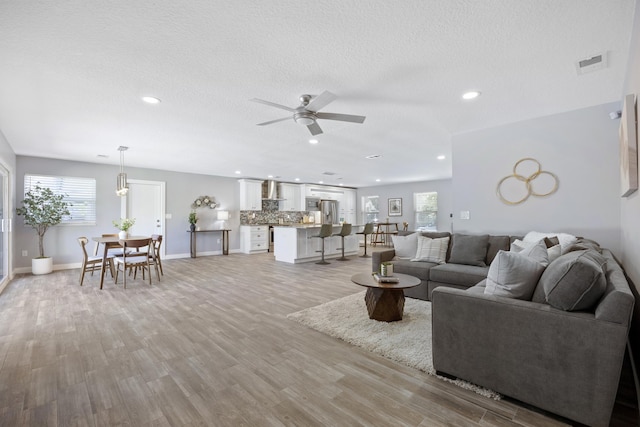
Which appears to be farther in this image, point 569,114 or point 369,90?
point 569,114

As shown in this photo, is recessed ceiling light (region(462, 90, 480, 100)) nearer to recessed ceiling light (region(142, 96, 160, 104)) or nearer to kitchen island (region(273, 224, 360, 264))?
recessed ceiling light (region(142, 96, 160, 104))

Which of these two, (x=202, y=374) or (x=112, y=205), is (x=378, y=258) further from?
(x=112, y=205)

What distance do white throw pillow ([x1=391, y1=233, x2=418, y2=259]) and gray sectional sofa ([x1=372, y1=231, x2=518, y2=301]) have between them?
8.8 inches

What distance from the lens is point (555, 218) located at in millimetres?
3754

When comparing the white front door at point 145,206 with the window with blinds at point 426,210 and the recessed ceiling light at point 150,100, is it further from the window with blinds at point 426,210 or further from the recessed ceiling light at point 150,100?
the window with blinds at point 426,210

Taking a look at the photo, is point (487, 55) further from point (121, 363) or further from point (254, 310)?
point (121, 363)

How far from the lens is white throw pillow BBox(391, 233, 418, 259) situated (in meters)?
4.45

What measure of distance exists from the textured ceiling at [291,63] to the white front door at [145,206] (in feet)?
9.56

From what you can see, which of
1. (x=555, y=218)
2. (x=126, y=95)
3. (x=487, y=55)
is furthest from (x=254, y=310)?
(x=555, y=218)

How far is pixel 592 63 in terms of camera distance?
243cm

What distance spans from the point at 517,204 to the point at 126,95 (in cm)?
510

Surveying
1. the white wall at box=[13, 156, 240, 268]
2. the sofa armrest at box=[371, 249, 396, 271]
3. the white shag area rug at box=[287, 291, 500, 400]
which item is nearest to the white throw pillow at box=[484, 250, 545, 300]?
the white shag area rug at box=[287, 291, 500, 400]

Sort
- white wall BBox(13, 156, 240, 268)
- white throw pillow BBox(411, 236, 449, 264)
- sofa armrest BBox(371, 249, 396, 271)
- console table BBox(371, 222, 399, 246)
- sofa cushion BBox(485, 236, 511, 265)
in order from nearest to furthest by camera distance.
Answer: sofa cushion BBox(485, 236, 511, 265), white throw pillow BBox(411, 236, 449, 264), sofa armrest BBox(371, 249, 396, 271), white wall BBox(13, 156, 240, 268), console table BBox(371, 222, 399, 246)

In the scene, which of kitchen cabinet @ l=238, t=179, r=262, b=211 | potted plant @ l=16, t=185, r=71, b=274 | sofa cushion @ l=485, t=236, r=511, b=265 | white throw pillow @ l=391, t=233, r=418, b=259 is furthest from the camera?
kitchen cabinet @ l=238, t=179, r=262, b=211
